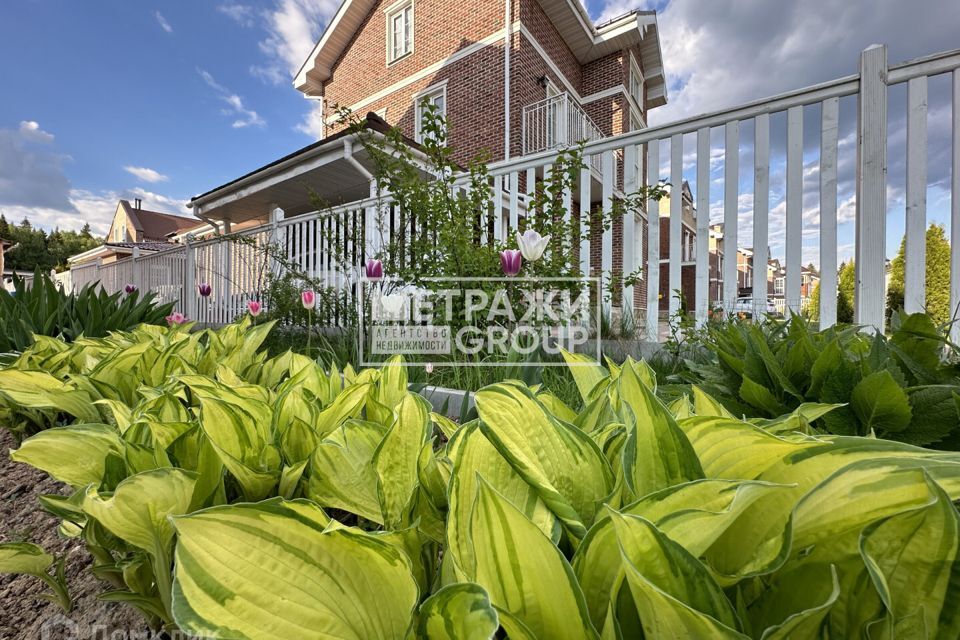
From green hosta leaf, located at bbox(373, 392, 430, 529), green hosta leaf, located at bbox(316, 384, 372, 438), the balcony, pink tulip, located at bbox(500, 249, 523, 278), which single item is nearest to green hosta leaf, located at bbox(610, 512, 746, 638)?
green hosta leaf, located at bbox(373, 392, 430, 529)

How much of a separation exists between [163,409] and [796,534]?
82 cm

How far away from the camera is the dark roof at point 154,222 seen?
95.5 feet

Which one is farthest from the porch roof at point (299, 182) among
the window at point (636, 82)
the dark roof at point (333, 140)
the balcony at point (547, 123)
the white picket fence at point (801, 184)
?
the window at point (636, 82)

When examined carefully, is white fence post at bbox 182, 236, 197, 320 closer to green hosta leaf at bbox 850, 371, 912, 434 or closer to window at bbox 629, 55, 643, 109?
green hosta leaf at bbox 850, 371, 912, 434

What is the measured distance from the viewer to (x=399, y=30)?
35.9 feet

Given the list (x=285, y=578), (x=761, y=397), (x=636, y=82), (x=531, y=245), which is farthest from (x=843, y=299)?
(x=285, y=578)

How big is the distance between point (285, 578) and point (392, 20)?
1351cm

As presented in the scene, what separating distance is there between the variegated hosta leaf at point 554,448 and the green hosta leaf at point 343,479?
20cm

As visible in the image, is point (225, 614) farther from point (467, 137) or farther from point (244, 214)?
point (244, 214)

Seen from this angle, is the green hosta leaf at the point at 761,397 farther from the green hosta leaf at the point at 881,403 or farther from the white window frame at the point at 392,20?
the white window frame at the point at 392,20

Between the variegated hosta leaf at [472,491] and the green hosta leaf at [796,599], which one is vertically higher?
the variegated hosta leaf at [472,491]

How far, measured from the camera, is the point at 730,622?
0.90 feet

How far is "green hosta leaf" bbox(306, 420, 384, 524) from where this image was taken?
0.53 m

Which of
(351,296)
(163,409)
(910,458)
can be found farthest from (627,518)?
(351,296)
